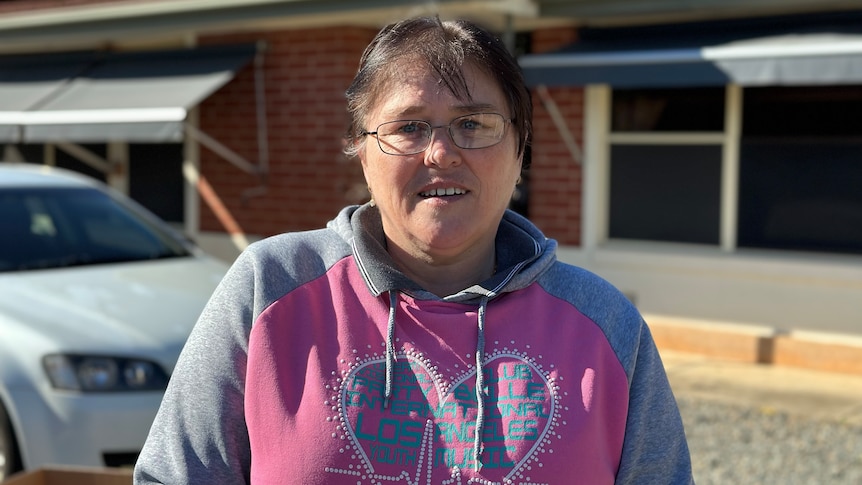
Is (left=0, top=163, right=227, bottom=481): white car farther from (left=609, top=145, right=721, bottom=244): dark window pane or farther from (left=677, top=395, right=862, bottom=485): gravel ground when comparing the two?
(left=609, top=145, right=721, bottom=244): dark window pane

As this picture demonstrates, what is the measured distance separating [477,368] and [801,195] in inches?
258

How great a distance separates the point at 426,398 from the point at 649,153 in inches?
274

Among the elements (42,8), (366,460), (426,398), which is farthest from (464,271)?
(42,8)

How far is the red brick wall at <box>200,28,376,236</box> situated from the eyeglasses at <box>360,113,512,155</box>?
23.5 feet

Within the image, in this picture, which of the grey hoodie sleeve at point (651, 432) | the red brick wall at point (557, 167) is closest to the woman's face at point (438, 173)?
the grey hoodie sleeve at point (651, 432)

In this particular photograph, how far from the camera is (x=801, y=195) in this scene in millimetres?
7684

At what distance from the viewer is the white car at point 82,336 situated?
4.04 m

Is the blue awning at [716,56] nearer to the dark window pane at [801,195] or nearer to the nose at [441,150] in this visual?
the dark window pane at [801,195]

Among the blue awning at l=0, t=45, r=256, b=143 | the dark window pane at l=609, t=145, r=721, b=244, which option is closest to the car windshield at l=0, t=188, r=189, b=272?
the blue awning at l=0, t=45, r=256, b=143

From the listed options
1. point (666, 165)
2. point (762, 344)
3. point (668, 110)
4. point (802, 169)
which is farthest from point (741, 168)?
point (762, 344)

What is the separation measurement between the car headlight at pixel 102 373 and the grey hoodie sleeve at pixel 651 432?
2.82 meters

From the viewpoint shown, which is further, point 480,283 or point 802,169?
point 802,169

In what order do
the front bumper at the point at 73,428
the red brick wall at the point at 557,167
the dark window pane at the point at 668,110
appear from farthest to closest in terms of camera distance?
the red brick wall at the point at 557,167 < the dark window pane at the point at 668,110 < the front bumper at the point at 73,428

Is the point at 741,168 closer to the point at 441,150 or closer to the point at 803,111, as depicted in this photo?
the point at 803,111
